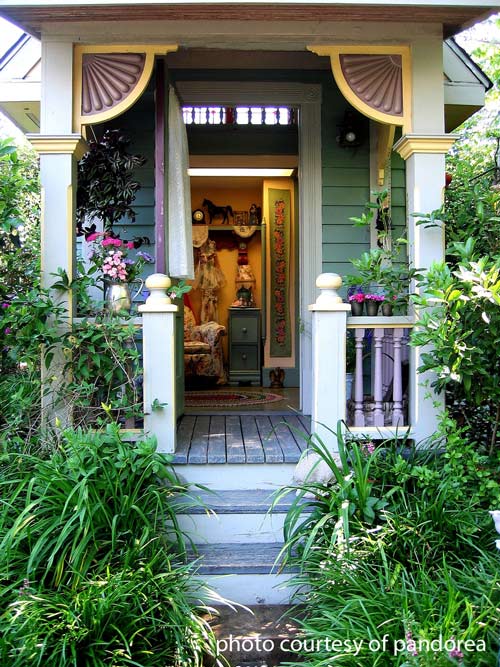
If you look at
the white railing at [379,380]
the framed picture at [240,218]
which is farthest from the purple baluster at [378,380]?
the framed picture at [240,218]

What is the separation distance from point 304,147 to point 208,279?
3516 millimetres

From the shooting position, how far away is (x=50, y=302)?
305 centimetres

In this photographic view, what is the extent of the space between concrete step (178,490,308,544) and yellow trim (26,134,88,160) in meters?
2.08

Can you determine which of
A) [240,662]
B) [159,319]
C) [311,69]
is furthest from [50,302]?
[311,69]

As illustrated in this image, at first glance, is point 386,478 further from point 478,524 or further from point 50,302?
point 50,302

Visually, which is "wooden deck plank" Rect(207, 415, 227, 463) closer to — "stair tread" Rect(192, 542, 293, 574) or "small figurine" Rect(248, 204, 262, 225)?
"stair tread" Rect(192, 542, 293, 574)

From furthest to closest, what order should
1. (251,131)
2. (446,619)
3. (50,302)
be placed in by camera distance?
1. (251,131)
2. (50,302)
3. (446,619)

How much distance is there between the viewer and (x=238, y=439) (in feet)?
11.7

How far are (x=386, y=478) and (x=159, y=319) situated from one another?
1.44 m

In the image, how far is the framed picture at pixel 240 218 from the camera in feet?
26.7

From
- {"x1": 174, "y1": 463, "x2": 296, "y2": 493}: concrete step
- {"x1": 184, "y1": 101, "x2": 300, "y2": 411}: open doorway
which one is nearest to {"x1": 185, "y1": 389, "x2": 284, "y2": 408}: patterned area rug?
{"x1": 184, "y1": 101, "x2": 300, "y2": 411}: open doorway

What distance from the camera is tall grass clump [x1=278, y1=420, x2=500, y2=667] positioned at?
1.96m

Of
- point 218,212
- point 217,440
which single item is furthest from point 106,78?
point 218,212

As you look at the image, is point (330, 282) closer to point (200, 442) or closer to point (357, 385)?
point (357, 385)
